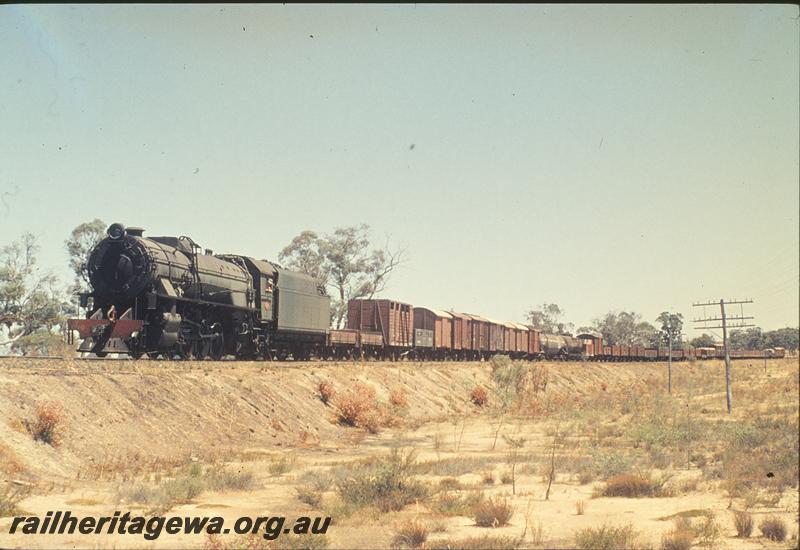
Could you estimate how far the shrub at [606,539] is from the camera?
1045 centimetres

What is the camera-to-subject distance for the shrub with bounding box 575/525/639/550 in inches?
411

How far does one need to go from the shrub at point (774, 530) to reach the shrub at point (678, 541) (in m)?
1.60

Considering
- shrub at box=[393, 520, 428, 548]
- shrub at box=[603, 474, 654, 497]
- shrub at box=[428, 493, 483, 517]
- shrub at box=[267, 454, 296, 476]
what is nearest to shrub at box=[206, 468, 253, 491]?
shrub at box=[267, 454, 296, 476]

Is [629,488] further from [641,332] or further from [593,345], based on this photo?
[641,332]

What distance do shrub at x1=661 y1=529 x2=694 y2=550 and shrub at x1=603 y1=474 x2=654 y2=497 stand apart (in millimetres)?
4557

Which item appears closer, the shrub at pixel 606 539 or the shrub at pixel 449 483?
the shrub at pixel 606 539

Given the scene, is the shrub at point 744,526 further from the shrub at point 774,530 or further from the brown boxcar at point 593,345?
the brown boxcar at point 593,345

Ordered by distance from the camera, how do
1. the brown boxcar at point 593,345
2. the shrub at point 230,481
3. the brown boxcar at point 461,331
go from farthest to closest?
the brown boxcar at point 593,345
the brown boxcar at point 461,331
the shrub at point 230,481

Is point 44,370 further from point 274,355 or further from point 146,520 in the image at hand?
point 274,355

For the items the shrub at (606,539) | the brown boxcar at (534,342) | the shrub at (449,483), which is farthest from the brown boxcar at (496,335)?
the shrub at (606,539)

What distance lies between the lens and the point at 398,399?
108ft

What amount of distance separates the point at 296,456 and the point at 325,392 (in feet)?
29.0

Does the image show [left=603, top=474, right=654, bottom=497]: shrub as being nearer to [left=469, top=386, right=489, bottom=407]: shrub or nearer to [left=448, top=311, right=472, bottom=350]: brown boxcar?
[left=469, top=386, right=489, bottom=407]: shrub

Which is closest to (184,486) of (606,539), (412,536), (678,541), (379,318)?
(412,536)
